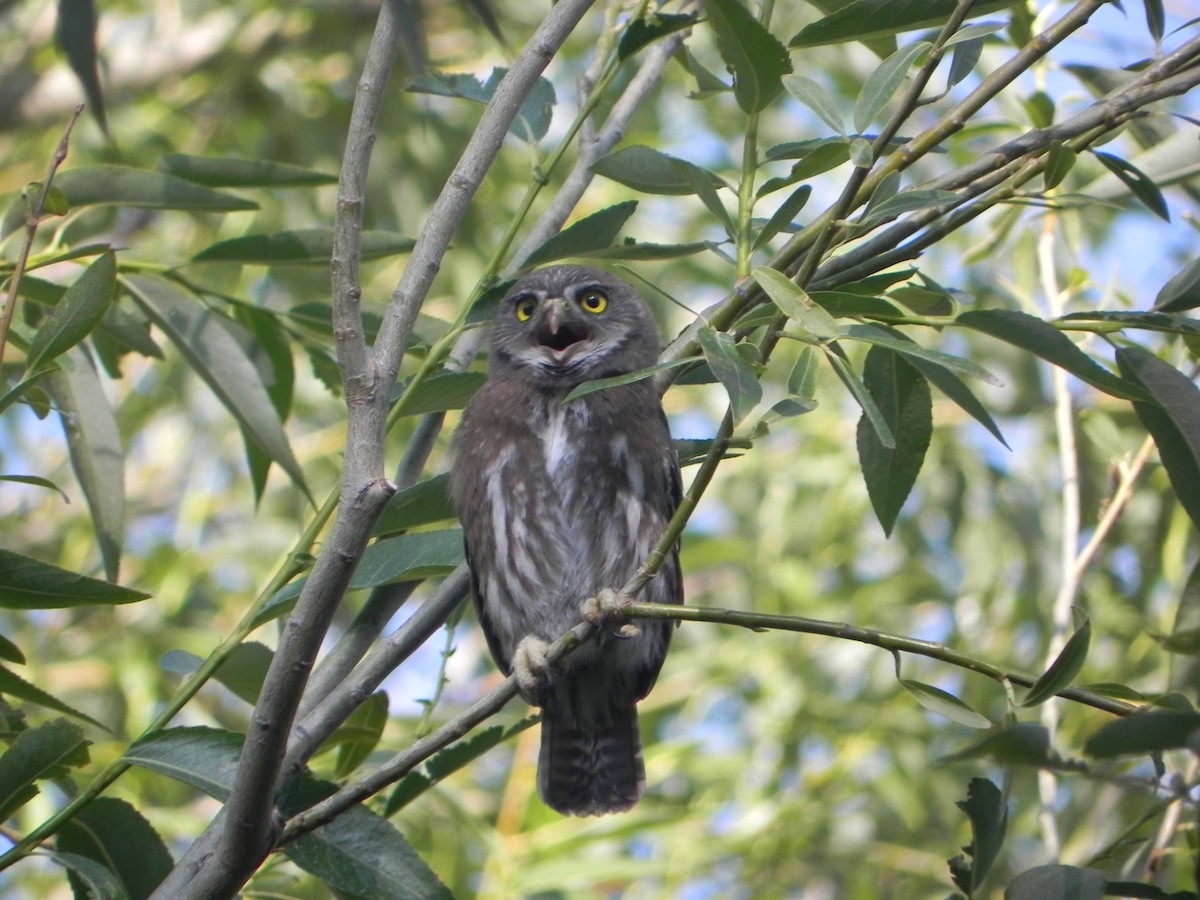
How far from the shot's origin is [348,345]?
195cm

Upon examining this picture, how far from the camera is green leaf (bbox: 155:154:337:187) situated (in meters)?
2.82

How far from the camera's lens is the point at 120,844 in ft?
7.42

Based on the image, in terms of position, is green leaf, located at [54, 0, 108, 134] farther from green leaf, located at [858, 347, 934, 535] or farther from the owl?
green leaf, located at [858, 347, 934, 535]

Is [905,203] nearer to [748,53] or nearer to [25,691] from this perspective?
[748,53]

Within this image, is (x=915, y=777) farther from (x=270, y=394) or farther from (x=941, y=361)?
(x=941, y=361)

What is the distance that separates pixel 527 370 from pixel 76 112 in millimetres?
1940

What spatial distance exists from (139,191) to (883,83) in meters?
1.54

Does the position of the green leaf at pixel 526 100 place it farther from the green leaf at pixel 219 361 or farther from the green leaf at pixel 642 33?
the green leaf at pixel 219 361

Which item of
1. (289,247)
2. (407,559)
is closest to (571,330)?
(289,247)

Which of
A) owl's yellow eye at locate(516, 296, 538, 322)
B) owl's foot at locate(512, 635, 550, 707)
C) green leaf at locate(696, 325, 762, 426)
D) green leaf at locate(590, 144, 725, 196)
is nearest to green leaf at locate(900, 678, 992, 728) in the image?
green leaf at locate(696, 325, 762, 426)

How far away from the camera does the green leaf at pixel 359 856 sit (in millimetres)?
2209

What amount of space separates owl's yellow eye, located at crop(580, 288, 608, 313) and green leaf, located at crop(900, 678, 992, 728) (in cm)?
248

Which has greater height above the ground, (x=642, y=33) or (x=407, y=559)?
(x=642, y=33)

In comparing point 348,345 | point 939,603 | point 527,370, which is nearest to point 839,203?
point 348,345
